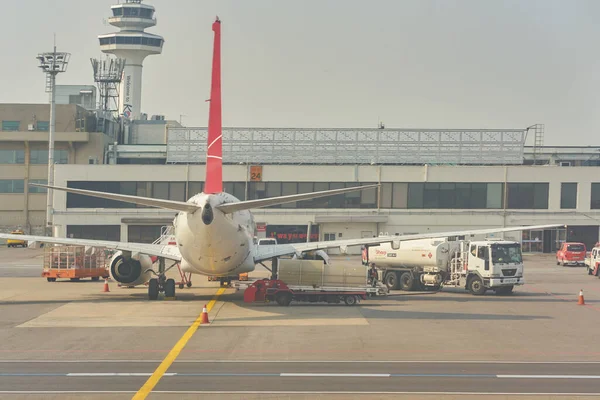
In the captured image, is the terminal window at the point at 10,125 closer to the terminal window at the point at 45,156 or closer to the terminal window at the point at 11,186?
the terminal window at the point at 45,156

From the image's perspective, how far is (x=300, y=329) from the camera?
105 ft

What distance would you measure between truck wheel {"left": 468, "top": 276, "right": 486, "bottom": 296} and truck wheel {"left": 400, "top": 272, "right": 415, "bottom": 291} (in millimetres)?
3785

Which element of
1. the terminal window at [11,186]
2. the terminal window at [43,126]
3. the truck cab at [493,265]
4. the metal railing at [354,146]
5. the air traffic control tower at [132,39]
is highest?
the air traffic control tower at [132,39]

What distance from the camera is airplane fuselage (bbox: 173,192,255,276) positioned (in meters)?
32.8

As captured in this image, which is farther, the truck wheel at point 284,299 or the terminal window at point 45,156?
the terminal window at point 45,156

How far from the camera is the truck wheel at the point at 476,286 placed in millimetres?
46156

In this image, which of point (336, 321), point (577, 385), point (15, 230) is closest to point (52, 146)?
point (15, 230)

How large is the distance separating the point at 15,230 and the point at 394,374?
90.2 meters

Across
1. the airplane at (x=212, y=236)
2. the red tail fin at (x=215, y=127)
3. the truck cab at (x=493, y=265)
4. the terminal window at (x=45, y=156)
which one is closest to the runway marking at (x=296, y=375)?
the airplane at (x=212, y=236)

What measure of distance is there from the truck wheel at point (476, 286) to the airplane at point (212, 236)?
3316 millimetres

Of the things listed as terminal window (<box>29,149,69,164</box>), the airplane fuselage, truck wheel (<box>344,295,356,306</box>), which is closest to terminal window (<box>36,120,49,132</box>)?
terminal window (<box>29,149,69,164</box>)

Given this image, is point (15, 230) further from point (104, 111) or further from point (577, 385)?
point (577, 385)

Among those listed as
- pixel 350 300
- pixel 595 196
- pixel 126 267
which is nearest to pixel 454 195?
pixel 595 196

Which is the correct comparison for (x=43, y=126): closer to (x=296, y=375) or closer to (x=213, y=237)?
(x=213, y=237)
